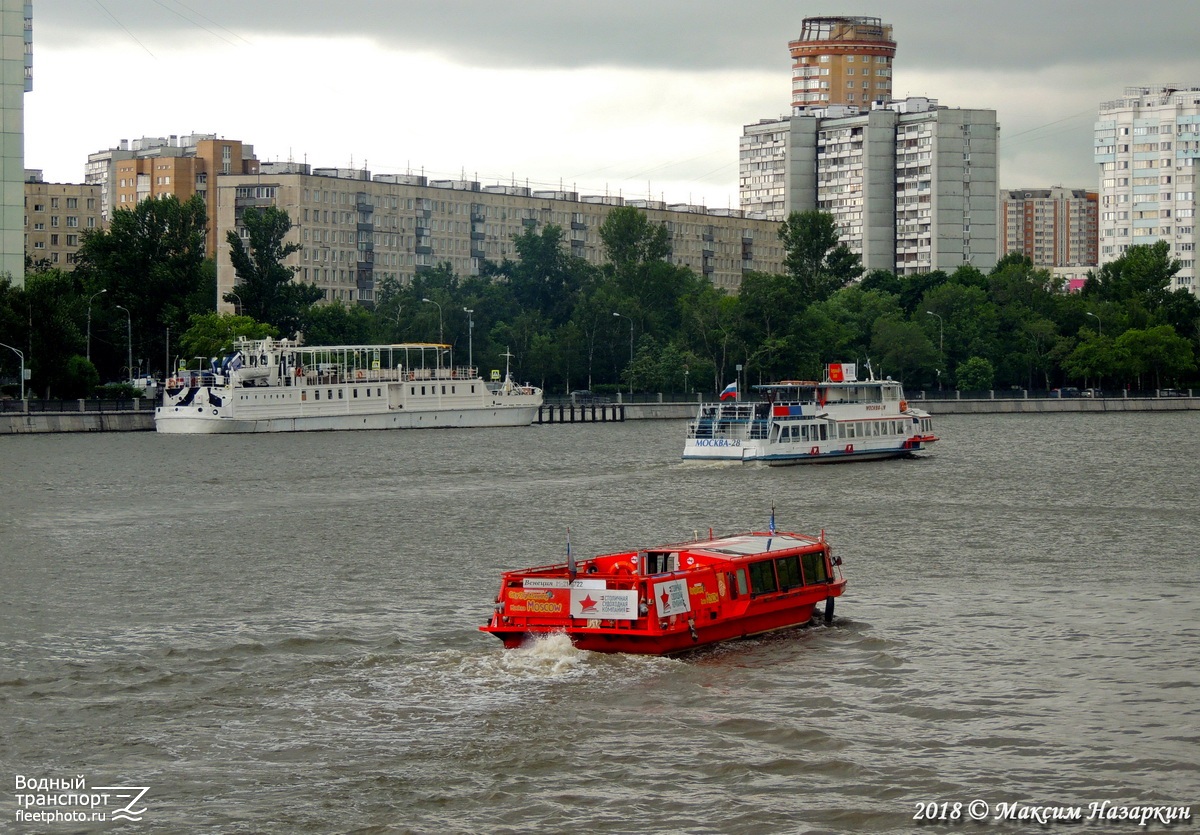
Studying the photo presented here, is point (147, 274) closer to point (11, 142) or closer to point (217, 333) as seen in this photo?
point (217, 333)

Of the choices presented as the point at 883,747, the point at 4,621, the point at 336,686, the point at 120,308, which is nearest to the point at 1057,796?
the point at 883,747

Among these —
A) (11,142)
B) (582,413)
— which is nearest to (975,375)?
(582,413)

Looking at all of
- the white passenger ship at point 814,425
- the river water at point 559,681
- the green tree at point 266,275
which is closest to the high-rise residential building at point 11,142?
the green tree at point 266,275

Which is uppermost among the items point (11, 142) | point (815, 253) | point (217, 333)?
point (11, 142)

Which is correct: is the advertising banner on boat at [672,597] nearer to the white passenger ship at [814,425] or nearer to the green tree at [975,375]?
the white passenger ship at [814,425]

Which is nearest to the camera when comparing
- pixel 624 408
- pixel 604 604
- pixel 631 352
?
pixel 604 604

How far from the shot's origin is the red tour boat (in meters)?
30.6

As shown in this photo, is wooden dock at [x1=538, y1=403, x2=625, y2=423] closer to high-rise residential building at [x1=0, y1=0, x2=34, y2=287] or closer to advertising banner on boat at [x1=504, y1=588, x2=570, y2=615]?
high-rise residential building at [x1=0, y1=0, x2=34, y2=287]

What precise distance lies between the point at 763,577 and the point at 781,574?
2.36 feet

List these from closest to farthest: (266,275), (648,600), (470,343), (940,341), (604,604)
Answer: (648,600) < (604,604) < (266,275) < (470,343) < (940,341)

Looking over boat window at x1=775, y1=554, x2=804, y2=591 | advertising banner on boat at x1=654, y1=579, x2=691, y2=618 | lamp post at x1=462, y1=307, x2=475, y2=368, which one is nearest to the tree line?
lamp post at x1=462, y1=307, x2=475, y2=368

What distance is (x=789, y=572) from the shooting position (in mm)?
34344

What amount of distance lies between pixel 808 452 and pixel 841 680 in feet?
199

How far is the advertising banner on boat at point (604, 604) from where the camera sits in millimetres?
30453
